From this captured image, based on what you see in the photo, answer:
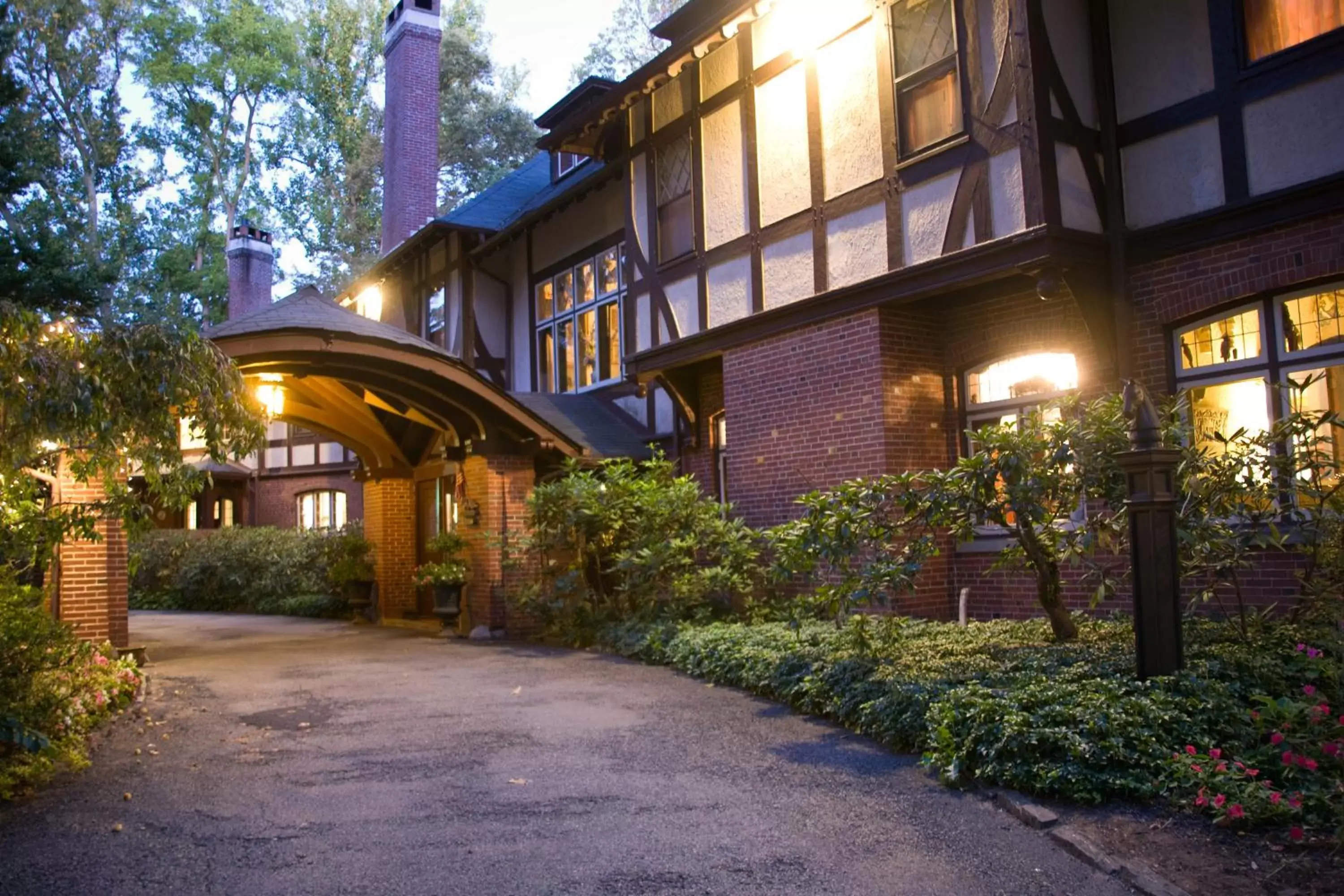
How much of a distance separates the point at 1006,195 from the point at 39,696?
781 centimetres

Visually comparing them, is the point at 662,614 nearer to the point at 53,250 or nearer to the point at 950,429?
the point at 950,429

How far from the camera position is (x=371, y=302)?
23922 millimetres

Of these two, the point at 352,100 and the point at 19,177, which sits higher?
the point at 352,100

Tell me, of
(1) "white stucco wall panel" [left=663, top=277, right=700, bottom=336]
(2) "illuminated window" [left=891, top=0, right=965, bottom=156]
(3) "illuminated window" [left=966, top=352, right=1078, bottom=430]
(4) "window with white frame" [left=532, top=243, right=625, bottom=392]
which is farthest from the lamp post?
(4) "window with white frame" [left=532, top=243, right=625, bottom=392]

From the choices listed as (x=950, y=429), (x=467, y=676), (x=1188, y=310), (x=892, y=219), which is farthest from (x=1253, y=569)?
(x=467, y=676)

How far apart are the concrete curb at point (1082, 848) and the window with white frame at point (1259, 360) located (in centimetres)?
370

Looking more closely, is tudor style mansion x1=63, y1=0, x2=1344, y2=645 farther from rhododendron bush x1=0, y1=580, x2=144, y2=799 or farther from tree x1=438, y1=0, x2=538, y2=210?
tree x1=438, y1=0, x2=538, y2=210

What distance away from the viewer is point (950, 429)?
10.5m

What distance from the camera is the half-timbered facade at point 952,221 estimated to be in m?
8.09

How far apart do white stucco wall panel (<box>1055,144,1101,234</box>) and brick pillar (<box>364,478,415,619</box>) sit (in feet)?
36.0

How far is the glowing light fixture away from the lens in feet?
75.9

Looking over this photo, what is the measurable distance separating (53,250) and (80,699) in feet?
23.5

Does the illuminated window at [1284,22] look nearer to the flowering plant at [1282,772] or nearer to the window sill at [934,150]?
the window sill at [934,150]

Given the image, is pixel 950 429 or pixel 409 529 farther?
pixel 409 529
